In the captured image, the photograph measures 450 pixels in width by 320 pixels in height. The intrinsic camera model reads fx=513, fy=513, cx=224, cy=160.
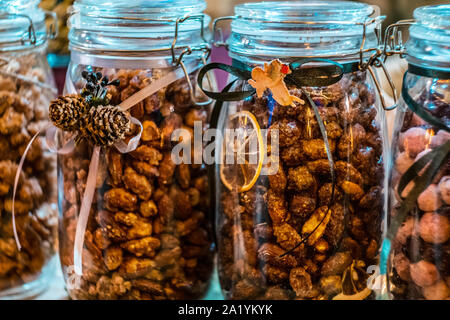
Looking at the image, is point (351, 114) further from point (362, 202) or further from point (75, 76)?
point (75, 76)

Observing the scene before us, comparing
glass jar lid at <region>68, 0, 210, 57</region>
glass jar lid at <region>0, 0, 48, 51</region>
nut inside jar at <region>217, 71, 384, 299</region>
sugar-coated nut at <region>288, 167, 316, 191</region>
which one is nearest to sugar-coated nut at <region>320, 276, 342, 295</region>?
nut inside jar at <region>217, 71, 384, 299</region>

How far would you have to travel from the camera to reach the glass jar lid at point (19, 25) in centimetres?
66

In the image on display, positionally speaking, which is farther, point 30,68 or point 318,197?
point 30,68

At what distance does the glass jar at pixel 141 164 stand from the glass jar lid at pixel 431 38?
0.25 metres

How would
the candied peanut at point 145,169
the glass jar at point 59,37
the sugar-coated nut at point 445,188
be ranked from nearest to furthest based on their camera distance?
the sugar-coated nut at point 445,188 → the candied peanut at point 145,169 → the glass jar at point 59,37

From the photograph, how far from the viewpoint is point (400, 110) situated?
Result: 58cm

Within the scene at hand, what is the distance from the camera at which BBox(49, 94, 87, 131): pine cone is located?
573mm

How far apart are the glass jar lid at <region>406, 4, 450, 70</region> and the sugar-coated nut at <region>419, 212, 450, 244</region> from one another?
0.15m

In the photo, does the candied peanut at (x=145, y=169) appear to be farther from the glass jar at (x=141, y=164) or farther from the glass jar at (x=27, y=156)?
the glass jar at (x=27, y=156)

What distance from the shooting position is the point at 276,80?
54cm

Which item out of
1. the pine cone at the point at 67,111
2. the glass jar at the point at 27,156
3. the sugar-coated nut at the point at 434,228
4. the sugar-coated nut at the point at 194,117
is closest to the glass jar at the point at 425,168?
the sugar-coated nut at the point at 434,228

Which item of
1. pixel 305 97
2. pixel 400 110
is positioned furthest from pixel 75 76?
pixel 400 110

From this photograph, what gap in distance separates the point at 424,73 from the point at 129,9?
0.33 meters
